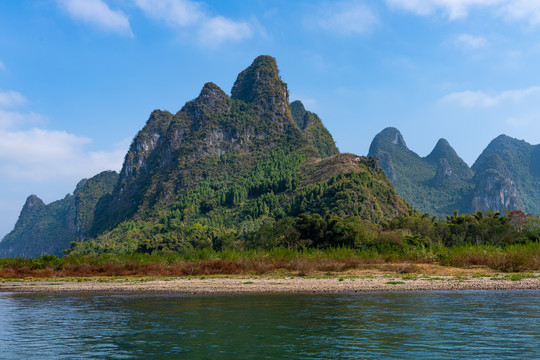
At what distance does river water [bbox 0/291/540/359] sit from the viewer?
13.4 m

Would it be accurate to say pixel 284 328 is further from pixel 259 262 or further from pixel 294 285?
pixel 259 262

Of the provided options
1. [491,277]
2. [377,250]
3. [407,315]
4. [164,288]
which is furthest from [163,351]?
[377,250]

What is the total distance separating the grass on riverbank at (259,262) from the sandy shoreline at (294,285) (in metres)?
4.37

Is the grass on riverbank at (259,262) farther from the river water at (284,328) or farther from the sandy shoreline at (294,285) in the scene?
the river water at (284,328)

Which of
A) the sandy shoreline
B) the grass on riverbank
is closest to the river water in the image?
the sandy shoreline

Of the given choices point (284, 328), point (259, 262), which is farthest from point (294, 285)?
point (284, 328)

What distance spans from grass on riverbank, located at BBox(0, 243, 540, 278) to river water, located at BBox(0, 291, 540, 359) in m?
15.8

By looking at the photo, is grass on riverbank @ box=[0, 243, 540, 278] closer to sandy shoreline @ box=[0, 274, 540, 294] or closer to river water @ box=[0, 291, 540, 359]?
sandy shoreline @ box=[0, 274, 540, 294]

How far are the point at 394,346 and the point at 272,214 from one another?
151228 mm

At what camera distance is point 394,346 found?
1375cm

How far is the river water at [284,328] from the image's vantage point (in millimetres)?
13445

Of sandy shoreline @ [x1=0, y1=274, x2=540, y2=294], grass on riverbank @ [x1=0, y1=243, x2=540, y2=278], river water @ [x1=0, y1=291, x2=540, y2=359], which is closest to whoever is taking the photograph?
river water @ [x1=0, y1=291, x2=540, y2=359]

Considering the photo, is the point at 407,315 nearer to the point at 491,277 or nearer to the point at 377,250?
the point at 491,277

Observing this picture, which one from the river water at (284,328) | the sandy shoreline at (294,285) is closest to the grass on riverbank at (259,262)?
the sandy shoreline at (294,285)
